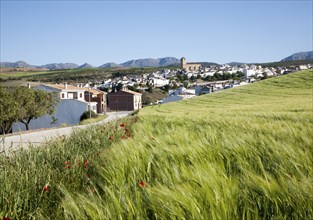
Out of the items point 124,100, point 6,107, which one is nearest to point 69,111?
point 6,107

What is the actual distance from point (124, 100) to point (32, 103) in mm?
54334

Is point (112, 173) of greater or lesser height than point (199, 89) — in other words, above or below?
above

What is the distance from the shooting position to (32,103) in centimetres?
4516

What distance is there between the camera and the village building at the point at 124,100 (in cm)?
9700

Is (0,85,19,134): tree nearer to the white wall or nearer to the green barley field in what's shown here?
the white wall

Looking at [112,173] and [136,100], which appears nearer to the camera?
[112,173]

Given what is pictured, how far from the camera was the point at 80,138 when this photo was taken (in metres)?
7.25

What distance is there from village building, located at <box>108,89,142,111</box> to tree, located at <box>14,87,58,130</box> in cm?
4662

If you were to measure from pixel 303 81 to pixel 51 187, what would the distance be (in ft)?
144

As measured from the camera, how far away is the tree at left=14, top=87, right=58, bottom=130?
4316 cm

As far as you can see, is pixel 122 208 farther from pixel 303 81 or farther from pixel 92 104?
pixel 92 104

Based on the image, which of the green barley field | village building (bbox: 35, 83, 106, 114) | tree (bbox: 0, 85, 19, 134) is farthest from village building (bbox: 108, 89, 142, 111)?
the green barley field

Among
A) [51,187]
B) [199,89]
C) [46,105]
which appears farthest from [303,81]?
[199,89]

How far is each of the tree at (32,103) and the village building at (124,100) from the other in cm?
4662
